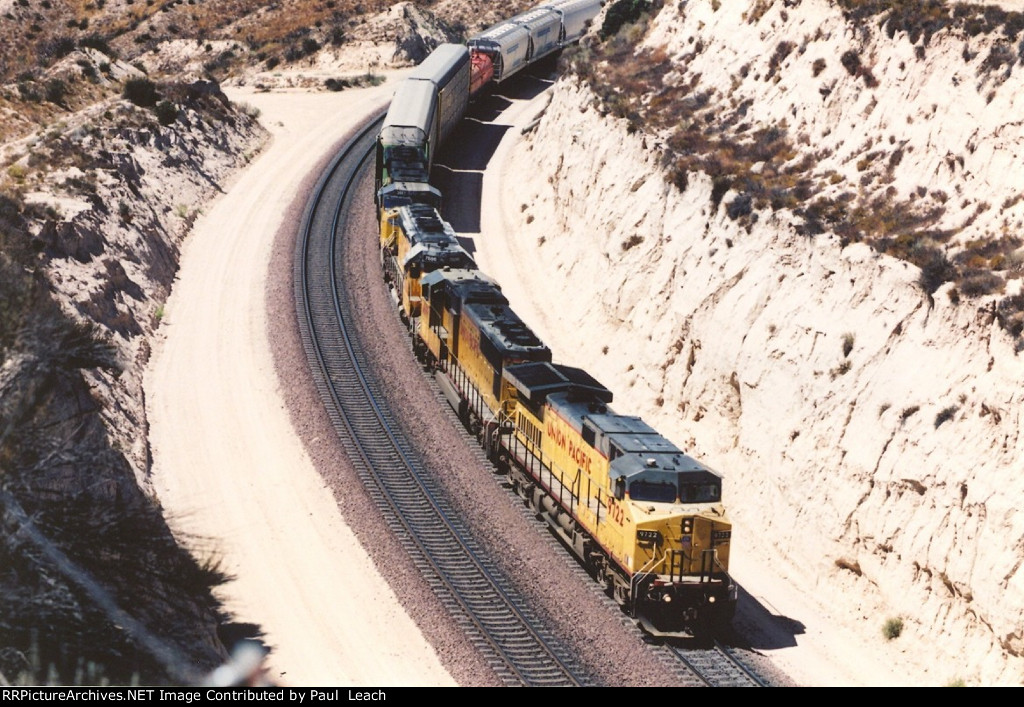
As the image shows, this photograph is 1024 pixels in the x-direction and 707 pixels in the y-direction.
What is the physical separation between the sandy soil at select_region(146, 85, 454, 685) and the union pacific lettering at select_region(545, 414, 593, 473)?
581 cm

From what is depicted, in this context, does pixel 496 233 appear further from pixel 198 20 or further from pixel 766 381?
pixel 198 20

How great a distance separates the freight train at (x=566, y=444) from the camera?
26.5 meters

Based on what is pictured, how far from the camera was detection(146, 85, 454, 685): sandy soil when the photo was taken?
2647cm

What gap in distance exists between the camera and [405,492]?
3309cm

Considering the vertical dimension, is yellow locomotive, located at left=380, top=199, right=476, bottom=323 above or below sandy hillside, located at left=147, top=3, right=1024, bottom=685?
above

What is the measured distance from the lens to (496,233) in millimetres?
56562

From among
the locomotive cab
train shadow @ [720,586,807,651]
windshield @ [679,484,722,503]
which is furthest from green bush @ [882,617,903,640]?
windshield @ [679,484,722,503]

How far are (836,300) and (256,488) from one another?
17839 millimetres

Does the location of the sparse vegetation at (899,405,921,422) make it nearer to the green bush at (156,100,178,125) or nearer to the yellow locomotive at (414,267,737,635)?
the yellow locomotive at (414,267,737,635)

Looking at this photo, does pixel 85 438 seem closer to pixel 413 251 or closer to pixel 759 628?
pixel 413 251

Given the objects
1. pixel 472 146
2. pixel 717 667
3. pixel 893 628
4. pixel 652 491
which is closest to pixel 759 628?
pixel 893 628

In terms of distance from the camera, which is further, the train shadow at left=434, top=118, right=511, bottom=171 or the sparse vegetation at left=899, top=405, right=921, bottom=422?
the train shadow at left=434, top=118, right=511, bottom=171

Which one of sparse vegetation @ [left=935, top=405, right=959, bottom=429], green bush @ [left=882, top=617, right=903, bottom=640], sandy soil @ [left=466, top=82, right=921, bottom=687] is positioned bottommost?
sandy soil @ [left=466, top=82, right=921, bottom=687]
